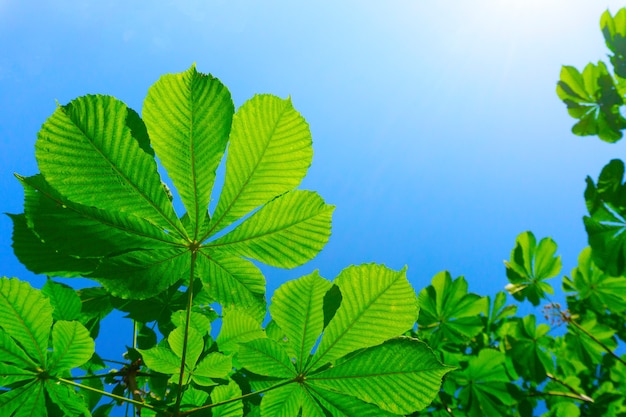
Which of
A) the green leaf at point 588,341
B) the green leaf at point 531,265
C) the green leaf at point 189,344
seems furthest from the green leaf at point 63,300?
the green leaf at point 588,341

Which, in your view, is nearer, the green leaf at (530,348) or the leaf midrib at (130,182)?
the leaf midrib at (130,182)

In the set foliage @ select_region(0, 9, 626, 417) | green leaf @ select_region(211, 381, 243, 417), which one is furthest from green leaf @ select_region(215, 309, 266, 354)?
green leaf @ select_region(211, 381, 243, 417)

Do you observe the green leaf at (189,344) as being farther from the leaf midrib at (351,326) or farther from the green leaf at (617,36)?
the green leaf at (617,36)

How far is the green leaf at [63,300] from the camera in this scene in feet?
3.93

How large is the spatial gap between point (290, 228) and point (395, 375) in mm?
348

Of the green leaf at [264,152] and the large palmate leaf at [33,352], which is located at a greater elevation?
the green leaf at [264,152]

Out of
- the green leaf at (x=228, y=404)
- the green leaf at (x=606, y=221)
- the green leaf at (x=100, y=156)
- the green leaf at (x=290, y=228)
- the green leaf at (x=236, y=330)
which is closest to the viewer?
the green leaf at (x=100, y=156)

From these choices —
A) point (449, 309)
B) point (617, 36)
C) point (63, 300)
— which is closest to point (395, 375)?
point (63, 300)

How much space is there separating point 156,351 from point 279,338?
1.14 ft

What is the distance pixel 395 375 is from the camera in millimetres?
802

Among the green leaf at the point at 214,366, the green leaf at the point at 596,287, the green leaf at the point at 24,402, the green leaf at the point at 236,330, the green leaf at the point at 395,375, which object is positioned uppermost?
the green leaf at the point at 596,287

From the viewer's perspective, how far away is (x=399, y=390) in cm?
79

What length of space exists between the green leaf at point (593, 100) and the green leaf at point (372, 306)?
2891 mm

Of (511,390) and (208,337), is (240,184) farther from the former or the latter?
(511,390)
